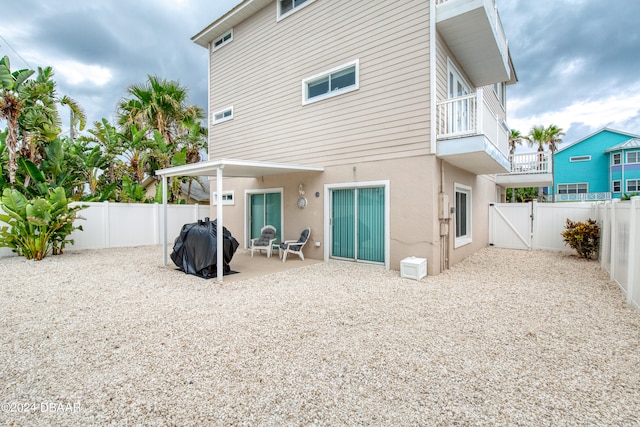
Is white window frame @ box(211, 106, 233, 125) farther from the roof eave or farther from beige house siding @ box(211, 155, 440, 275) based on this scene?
beige house siding @ box(211, 155, 440, 275)

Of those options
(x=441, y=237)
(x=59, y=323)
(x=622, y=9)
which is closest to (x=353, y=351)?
(x=59, y=323)

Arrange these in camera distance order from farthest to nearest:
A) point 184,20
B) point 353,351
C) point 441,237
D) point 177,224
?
point 177,224 < point 184,20 < point 441,237 < point 353,351

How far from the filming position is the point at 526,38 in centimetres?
1603

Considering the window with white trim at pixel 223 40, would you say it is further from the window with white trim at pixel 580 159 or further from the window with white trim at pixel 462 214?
the window with white trim at pixel 580 159

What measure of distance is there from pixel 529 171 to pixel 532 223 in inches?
87.6

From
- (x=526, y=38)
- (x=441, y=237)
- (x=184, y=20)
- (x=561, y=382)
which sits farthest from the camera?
(x=526, y=38)

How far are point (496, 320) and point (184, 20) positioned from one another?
1517cm

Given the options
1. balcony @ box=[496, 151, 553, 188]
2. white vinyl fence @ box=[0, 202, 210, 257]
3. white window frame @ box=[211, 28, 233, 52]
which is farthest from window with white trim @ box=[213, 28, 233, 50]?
balcony @ box=[496, 151, 553, 188]

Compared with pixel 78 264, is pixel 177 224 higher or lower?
Result: higher

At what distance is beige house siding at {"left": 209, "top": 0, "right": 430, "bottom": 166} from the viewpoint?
6992mm

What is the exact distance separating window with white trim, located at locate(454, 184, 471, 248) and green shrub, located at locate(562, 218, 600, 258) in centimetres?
302

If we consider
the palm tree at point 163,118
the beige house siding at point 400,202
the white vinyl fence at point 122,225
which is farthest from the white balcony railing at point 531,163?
the white vinyl fence at point 122,225

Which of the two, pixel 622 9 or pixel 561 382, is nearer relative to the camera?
pixel 561 382

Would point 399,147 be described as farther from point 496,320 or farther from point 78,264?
point 78,264
